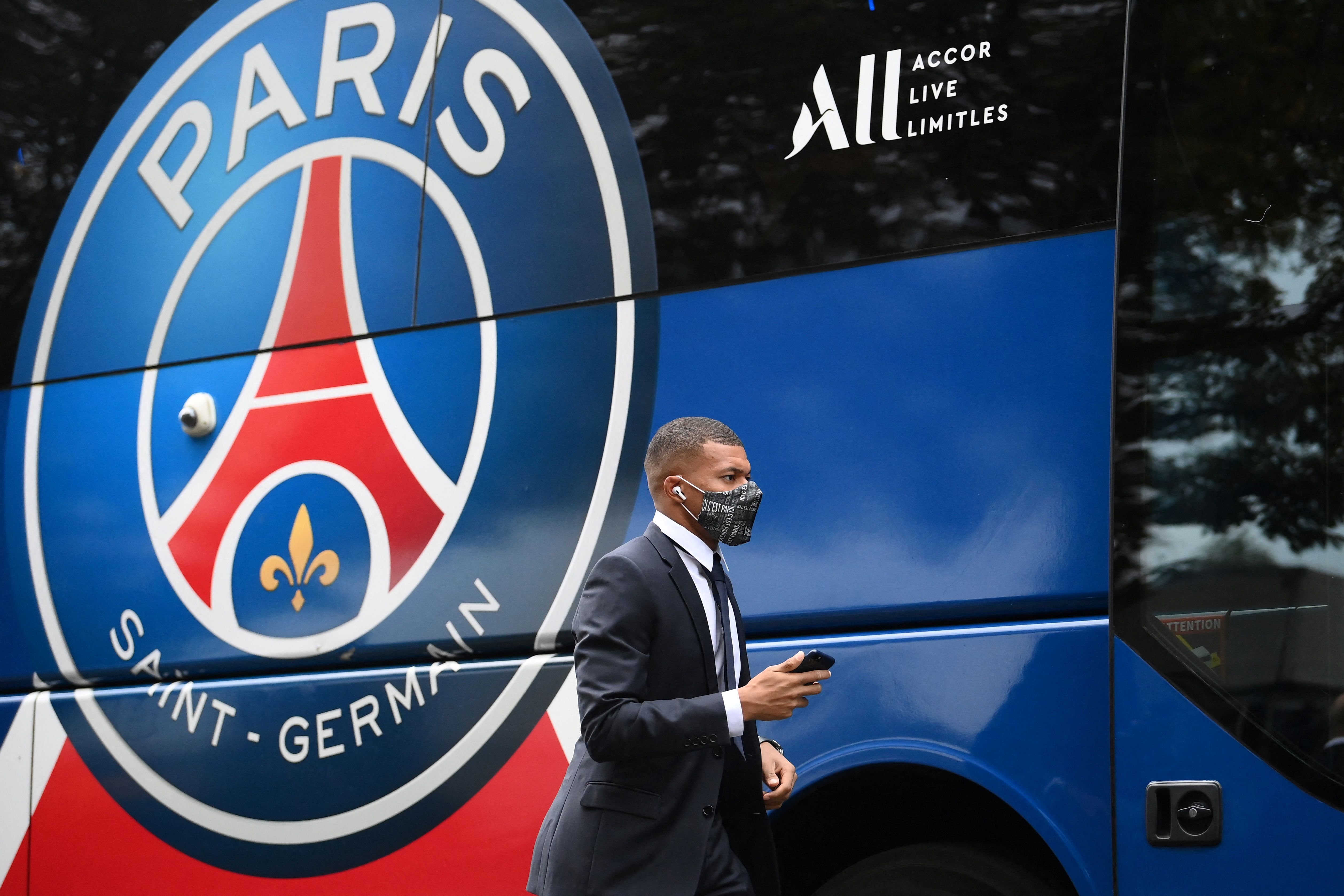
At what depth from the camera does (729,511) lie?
8.42 feet

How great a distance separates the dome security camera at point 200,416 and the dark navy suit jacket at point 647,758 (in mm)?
2068

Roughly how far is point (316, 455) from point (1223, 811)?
8.77 feet

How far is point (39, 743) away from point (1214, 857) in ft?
12.0

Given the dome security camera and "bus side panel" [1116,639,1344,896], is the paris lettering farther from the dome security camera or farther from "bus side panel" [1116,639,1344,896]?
"bus side panel" [1116,639,1344,896]

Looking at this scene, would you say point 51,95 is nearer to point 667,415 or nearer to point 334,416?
point 334,416

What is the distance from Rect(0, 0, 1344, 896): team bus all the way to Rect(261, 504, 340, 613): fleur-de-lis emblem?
0.02 meters

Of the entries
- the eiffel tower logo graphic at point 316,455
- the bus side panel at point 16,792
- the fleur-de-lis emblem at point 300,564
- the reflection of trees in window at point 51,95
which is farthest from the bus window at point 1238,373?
the bus side panel at point 16,792

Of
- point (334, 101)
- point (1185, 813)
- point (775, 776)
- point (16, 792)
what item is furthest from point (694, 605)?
point (16, 792)

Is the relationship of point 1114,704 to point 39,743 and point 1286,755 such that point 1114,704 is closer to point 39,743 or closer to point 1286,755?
point 1286,755

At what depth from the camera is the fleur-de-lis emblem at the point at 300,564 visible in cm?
377

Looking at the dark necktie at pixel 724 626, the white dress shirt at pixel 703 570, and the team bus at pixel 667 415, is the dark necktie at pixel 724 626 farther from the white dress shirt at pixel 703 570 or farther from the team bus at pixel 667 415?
Result: the team bus at pixel 667 415

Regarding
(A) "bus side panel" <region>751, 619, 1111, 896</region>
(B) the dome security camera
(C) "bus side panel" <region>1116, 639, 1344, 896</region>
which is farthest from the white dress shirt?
(B) the dome security camera

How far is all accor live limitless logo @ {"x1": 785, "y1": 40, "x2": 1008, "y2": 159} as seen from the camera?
3070 mm

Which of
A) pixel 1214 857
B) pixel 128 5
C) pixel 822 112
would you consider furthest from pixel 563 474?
pixel 128 5
